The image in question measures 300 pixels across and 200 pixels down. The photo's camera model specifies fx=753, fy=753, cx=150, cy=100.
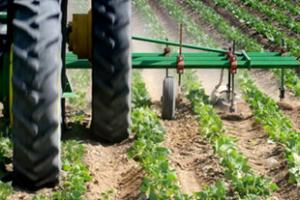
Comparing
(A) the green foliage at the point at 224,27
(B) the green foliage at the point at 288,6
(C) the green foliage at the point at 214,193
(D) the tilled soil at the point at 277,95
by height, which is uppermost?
(B) the green foliage at the point at 288,6

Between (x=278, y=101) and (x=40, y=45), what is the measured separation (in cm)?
429

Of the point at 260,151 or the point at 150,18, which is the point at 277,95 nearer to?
the point at 260,151

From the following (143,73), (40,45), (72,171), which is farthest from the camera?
(143,73)

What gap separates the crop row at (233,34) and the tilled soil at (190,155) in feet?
7.22

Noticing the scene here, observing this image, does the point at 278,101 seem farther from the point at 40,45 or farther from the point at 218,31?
the point at 218,31

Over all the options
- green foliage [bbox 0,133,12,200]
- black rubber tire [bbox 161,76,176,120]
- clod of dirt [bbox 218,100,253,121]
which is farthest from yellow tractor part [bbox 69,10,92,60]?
clod of dirt [bbox 218,100,253,121]

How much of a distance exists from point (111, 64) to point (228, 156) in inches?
46.1

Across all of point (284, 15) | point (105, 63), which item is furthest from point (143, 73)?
point (284, 15)

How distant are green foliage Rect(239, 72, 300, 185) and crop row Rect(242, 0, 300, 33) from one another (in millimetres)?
6122

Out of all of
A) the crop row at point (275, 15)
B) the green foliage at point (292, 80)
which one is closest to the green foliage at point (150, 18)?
the crop row at point (275, 15)

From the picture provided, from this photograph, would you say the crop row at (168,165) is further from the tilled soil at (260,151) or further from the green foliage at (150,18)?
the green foliage at (150,18)

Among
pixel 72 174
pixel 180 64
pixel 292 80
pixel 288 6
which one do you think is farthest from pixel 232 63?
pixel 288 6

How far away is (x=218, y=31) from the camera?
14.8 metres

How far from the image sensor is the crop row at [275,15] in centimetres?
1473
